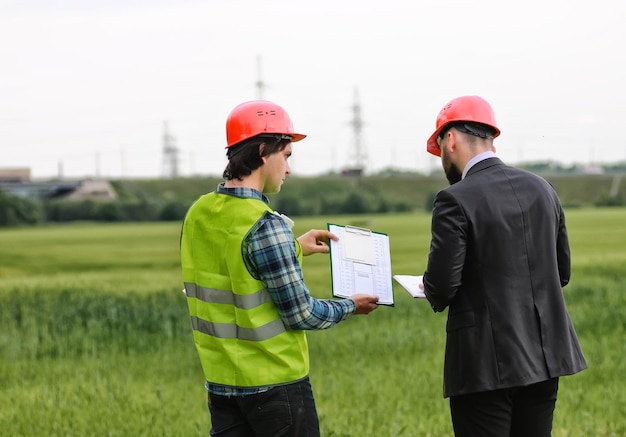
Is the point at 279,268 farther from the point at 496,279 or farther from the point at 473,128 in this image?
the point at 473,128

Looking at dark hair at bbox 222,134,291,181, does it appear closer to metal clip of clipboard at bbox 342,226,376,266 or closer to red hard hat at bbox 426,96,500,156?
metal clip of clipboard at bbox 342,226,376,266

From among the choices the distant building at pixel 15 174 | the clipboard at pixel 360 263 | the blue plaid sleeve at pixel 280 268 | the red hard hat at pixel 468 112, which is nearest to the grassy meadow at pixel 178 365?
the clipboard at pixel 360 263

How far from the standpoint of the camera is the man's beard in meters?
3.87

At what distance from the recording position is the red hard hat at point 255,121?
3523 millimetres

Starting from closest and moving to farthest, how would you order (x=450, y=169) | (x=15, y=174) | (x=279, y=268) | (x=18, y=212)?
(x=279, y=268)
(x=450, y=169)
(x=18, y=212)
(x=15, y=174)

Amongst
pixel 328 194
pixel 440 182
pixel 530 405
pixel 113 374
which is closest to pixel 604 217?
pixel 328 194

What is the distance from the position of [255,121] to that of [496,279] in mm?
1191

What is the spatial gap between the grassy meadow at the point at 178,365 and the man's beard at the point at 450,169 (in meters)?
2.94

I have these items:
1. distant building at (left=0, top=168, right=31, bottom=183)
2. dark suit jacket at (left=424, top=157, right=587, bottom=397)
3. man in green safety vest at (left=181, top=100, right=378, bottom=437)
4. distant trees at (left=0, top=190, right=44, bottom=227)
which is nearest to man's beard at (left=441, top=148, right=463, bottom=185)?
dark suit jacket at (left=424, top=157, right=587, bottom=397)

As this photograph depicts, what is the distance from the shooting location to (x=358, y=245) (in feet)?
13.1

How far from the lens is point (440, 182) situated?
3748 inches

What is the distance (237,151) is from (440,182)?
9278 cm

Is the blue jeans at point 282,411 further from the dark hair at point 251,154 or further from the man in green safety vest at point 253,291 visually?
the dark hair at point 251,154

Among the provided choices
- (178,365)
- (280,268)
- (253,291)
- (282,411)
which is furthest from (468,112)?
(178,365)
